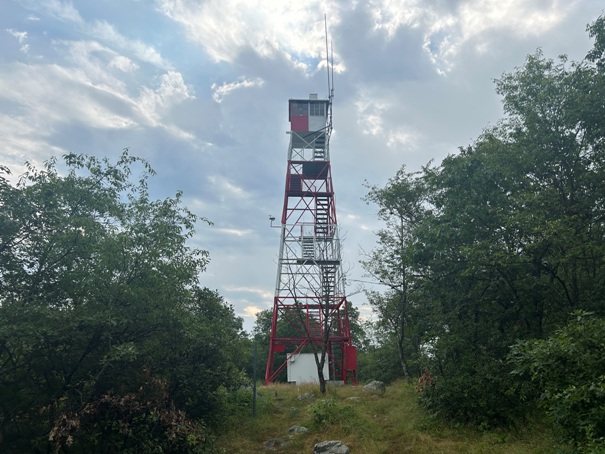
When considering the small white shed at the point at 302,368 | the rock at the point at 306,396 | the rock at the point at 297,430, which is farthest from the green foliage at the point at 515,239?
the small white shed at the point at 302,368

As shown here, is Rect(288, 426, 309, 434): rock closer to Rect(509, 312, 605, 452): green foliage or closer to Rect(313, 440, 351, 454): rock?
Rect(313, 440, 351, 454): rock

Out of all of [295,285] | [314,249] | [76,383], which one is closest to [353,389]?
[295,285]

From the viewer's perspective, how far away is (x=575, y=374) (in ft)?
22.5

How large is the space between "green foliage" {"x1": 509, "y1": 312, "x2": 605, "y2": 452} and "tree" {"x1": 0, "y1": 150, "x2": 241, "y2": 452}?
Result: 663cm

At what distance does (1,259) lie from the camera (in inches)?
327

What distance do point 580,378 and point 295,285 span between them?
12546 millimetres

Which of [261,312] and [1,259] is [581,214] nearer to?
[1,259]

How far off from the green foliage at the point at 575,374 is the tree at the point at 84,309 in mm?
6634

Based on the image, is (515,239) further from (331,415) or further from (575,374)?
(331,415)

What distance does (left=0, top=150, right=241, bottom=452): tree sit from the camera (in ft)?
27.0

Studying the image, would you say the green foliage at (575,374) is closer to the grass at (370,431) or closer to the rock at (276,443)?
the grass at (370,431)

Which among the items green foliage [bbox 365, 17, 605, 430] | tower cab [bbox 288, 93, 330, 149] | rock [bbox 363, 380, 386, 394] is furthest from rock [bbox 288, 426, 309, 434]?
tower cab [bbox 288, 93, 330, 149]

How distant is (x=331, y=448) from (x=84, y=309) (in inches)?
229

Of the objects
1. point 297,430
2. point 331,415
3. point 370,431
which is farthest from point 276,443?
point 370,431
